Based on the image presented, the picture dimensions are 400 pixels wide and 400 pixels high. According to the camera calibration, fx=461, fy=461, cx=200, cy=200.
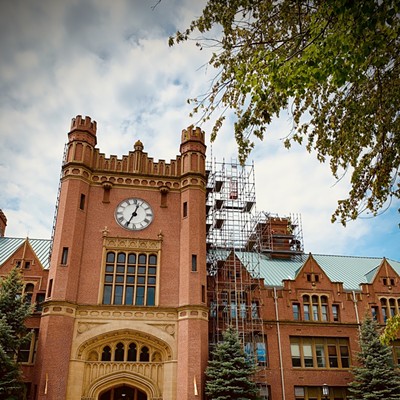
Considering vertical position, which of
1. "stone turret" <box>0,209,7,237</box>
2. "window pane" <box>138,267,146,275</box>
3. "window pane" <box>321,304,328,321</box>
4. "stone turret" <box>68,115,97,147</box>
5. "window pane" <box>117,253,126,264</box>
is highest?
"stone turret" <box>68,115,97,147</box>

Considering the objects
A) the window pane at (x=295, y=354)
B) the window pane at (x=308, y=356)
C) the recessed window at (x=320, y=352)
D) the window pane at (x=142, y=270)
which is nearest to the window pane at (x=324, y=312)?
the recessed window at (x=320, y=352)

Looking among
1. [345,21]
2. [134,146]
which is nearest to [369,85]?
[345,21]

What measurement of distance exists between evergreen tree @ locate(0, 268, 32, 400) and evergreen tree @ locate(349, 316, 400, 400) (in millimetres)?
20325

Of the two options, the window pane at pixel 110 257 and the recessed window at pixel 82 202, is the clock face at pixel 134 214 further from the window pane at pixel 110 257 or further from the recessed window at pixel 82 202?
the recessed window at pixel 82 202

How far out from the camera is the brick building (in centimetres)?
2677

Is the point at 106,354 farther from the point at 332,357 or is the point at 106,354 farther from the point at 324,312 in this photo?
the point at 324,312

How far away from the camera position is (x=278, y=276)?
124 feet

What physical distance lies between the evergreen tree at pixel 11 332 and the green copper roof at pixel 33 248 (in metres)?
7.04

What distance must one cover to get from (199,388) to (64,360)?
7.72m

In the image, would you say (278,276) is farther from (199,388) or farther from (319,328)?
(199,388)

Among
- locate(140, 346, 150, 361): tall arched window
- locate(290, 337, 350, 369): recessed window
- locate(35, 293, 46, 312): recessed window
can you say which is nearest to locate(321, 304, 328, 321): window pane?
locate(290, 337, 350, 369): recessed window

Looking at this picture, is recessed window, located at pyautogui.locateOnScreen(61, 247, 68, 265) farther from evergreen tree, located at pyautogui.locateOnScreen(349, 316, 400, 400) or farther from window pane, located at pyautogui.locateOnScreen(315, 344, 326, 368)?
evergreen tree, located at pyautogui.locateOnScreen(349, 316, 400, 400)

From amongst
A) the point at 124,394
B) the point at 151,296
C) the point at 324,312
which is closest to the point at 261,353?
the point at 324,312

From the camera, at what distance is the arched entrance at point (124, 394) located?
90.4 feet
